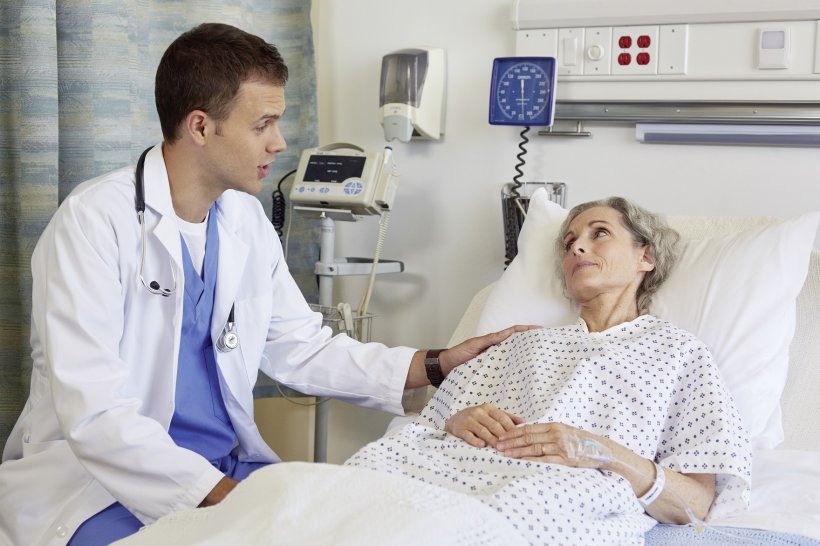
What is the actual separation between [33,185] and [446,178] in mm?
1078

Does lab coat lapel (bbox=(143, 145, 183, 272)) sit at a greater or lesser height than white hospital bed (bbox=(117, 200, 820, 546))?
greater

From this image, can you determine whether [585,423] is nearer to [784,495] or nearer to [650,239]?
[784,495]

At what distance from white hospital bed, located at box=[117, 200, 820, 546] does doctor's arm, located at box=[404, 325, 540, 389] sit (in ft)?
0.34

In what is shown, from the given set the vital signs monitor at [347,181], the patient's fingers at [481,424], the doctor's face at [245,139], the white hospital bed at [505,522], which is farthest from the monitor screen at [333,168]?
the patient's fingers at [481,424]

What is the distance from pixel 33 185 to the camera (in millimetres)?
1893

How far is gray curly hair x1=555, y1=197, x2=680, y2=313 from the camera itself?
6.31 ft

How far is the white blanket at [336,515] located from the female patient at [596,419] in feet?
0.39

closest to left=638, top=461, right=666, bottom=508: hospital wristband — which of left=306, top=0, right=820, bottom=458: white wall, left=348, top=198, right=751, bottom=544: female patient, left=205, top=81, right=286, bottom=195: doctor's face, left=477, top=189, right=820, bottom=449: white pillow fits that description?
left=348, top=198, right=751, bottom=544: female patient

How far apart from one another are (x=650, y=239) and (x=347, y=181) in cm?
76

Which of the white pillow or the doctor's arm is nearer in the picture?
the white pillow

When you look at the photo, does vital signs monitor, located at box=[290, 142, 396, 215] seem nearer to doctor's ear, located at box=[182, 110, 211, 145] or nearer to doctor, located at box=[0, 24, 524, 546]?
doctor, located at box=[0, 24, 524, 546]

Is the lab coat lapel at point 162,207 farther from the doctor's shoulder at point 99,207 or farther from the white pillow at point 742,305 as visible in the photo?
the white pillow at point 742,305

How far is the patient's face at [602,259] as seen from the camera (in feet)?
6.19

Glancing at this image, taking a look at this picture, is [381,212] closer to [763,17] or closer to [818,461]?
[763,17]
